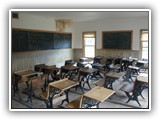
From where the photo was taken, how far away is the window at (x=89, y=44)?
97.8 inches

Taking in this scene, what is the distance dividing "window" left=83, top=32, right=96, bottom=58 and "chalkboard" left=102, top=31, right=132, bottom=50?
21 cm

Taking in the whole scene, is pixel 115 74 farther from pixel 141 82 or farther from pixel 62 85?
pixel 62 85

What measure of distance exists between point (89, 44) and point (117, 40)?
68 cm

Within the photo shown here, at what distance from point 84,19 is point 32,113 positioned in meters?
1.66

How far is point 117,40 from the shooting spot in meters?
2.91

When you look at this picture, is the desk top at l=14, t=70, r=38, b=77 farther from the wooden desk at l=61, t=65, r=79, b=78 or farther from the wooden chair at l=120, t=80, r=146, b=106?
the wooden chair at l=120, t=80, r=146, b=106

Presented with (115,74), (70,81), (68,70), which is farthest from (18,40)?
(115,74)

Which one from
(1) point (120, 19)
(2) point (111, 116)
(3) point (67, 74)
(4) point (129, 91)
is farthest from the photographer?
(3) point (67, 74)

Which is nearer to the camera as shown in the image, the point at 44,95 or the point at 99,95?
the point at 99,95

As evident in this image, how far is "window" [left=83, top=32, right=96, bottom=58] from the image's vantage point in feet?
8.15

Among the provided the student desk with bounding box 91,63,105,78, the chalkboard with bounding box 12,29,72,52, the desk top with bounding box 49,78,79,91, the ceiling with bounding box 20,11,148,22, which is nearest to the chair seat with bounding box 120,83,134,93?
the student desk with bounding box 91,63,105,78
